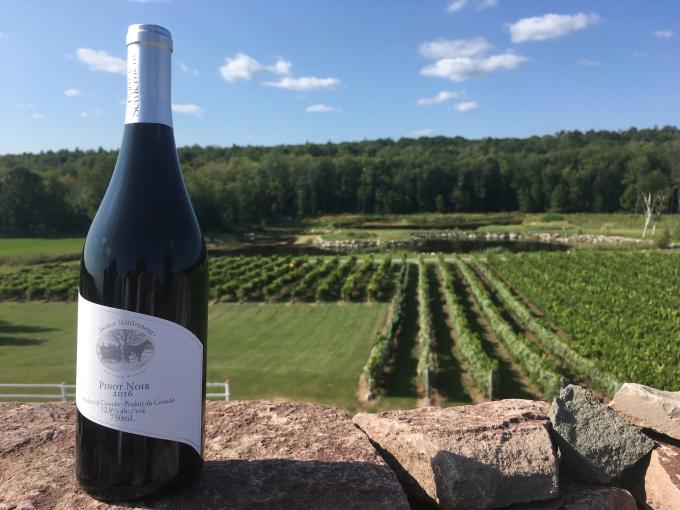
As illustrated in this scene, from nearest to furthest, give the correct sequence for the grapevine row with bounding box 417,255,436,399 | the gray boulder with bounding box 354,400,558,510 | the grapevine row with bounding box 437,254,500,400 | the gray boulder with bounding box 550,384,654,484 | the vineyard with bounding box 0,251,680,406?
the gray boulder with bounding box 354,400,558,510 → the gray boulder with bounding box 550,384,654,484 → the grapevine row with bounding box 437,254,500,400 → the grapevine row with bounding box 417,255,436,399 → the vineyard with bounding box 0,251,680,406

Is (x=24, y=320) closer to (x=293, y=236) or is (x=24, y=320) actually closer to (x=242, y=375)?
(x=242, y=375)

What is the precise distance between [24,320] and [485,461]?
97.1 ft

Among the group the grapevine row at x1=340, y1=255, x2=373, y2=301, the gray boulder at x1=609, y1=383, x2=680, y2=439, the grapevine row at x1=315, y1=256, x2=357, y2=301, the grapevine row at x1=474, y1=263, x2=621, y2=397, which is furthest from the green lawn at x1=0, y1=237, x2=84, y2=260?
the gray boulder at x1=609, y1=383, x2=680, y2=439

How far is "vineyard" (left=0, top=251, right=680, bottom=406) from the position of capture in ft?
53.7

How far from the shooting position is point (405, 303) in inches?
1139

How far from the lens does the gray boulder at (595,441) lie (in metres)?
2.28

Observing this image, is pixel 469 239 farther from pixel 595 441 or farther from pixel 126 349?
pixel 126 349

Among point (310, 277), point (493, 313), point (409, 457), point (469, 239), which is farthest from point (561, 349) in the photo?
point (469, 239)

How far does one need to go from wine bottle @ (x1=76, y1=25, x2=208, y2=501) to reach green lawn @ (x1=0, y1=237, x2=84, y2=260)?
6010 cm

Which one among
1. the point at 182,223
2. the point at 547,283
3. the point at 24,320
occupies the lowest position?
the point at 24,320

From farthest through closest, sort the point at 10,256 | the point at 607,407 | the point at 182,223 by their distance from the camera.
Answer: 1. the point at 10,256
2. the point at 607,407
3. the point at 182,223

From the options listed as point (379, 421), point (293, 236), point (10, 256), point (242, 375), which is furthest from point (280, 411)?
point (293, 236)

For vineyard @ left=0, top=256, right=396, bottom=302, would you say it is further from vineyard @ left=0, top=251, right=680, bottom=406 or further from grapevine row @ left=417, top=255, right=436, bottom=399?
grapevine row @ left=417, top=255, right=436, bottom=399

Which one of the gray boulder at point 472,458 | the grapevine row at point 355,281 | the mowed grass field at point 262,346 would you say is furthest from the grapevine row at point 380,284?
the gray boulder at point 472,458
